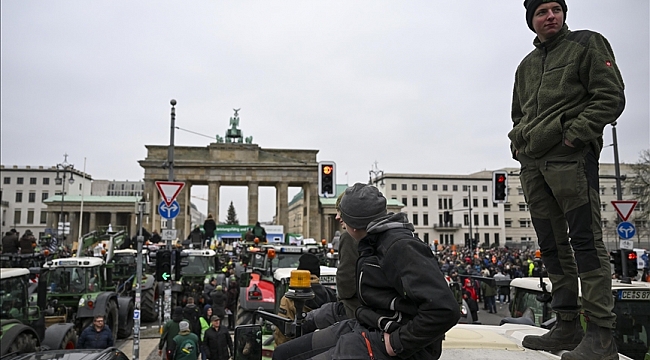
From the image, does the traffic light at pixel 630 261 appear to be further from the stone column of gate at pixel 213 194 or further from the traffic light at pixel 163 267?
the stone column of gate at pixel 213 194

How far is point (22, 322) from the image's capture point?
10297 mm

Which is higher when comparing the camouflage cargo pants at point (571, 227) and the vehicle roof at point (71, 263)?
the camouflage cargo pants at point (571, 227)

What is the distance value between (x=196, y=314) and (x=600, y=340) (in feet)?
38.2

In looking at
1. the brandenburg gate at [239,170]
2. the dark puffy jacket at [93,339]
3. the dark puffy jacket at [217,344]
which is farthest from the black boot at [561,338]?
the brandenburg gate at [239,170]

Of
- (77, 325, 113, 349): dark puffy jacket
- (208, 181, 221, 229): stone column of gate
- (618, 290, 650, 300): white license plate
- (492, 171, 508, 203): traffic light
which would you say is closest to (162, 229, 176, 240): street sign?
(77, 325, 113, 349): dark puffy jacket

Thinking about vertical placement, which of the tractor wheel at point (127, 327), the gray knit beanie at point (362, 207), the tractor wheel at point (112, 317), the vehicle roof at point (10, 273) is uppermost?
the gray knit beanie at point (362, 207)

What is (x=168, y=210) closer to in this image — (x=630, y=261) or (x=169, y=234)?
(x=169, y=234)

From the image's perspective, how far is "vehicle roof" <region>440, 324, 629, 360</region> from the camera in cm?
292

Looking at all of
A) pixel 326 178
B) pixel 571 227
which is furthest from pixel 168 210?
pixel 571 227

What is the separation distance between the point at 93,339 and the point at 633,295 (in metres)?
10.7

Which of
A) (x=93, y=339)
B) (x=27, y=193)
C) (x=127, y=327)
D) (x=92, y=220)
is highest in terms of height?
(x=27, y=193)

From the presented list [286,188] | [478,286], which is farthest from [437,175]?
[478,286]

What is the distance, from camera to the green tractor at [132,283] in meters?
18.5

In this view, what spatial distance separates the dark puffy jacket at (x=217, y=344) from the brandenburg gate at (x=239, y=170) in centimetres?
5667
